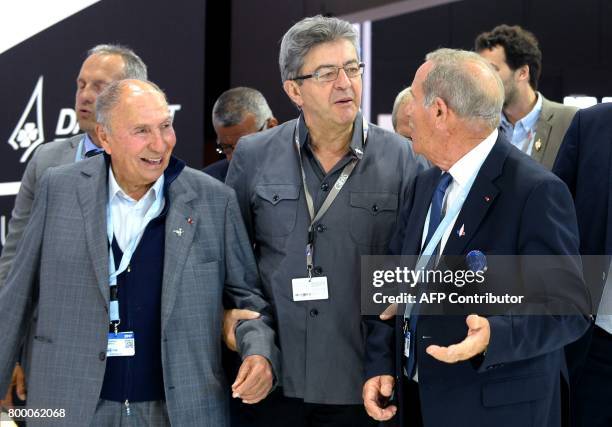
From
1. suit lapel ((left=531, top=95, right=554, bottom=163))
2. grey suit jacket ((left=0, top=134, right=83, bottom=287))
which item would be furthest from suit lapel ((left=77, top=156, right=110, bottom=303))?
suit lapel ((left=531, top=95, right=554, bottom=163))

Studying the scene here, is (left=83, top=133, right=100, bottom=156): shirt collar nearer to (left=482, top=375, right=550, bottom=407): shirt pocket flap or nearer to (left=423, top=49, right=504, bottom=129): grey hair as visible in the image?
(left=423, top=49, right=504, bottom=129): grey hair

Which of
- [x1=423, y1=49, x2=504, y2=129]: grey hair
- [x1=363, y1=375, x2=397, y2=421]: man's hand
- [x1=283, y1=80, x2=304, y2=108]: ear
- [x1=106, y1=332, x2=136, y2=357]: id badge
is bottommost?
[x1=363, y1=375, x2=397, y2=421]: man's hand

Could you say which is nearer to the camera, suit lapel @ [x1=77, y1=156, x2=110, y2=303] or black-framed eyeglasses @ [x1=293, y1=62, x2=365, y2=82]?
suit lapel @ [x1=77, y1=156, x2=110, y2=303]

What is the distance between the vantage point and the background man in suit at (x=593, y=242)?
2908mm

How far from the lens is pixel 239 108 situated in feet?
15.3

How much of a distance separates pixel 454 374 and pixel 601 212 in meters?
0.90

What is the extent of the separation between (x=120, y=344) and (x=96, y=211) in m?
0.45

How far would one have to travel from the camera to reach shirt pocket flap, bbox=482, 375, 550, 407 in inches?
93.4

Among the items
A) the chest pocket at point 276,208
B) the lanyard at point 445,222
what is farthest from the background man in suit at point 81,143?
the lanyard at point 445,222

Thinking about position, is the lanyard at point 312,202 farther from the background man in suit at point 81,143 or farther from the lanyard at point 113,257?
the background man in suit at point 81,143

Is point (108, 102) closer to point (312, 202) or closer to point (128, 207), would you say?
point (128, 207)

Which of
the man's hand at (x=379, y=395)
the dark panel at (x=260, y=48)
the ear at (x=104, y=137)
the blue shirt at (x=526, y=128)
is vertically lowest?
the man's hand at (x=379, y=395)

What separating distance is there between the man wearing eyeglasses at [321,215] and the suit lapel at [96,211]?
1.78 feet

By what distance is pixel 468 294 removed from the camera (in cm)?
245
